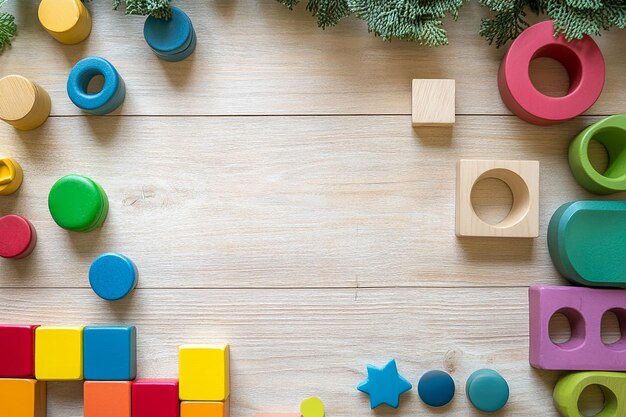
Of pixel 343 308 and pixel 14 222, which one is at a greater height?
pixel 14 222

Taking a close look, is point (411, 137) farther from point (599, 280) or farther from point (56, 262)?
point (56, 262)

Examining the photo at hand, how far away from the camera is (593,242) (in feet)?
2.26

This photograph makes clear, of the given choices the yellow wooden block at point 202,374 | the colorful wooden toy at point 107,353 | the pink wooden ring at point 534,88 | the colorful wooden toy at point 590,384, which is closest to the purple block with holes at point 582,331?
the colorful wooden toy at point 590,384

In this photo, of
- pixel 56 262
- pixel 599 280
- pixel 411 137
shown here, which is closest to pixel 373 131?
pixel 411 137

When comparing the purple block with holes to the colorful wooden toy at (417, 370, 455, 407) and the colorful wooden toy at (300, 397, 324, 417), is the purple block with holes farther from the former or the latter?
the colorful wooden toy at (300, 397, 324, 417)

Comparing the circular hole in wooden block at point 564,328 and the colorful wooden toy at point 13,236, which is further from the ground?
the colorful wooden toy at point 13,236

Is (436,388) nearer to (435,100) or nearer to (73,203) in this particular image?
(435,100)

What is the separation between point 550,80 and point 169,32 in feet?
1.80

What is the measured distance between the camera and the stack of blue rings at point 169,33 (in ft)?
2.26

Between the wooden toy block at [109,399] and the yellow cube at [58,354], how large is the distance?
0.10ft

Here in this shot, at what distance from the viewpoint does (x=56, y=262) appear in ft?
2.39

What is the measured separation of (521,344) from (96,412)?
60 centimetres

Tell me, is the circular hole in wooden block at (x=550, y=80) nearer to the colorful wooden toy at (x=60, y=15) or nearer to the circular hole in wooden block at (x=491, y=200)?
the circular hole in wooden block at (x=491, y=200)

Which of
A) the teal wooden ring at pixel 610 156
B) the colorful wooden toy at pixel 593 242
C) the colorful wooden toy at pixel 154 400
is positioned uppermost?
the teal wooden ring at pixel 610 156
